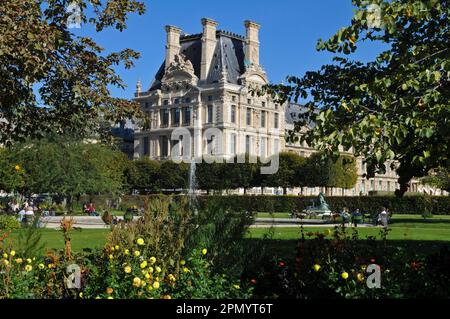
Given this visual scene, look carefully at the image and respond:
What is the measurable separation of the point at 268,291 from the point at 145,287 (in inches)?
61.0

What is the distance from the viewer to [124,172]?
71062 mm

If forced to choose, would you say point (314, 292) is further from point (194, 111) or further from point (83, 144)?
point (194, 111)

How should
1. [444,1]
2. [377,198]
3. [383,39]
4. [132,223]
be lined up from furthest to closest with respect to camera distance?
1. [377,198]
2. [383,39]
3. [444,1]
4. [132,223]

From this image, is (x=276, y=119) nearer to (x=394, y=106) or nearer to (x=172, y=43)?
(x=172, y=43)

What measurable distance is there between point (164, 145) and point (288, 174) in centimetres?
2407

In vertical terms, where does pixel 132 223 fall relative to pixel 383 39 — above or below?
below

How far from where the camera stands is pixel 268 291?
6.93 metres

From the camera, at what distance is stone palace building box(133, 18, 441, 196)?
272 feet

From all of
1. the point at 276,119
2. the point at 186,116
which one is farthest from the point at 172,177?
the point at 276,119

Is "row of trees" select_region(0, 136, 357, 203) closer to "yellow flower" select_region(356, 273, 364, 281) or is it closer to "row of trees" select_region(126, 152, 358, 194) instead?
"row of trees" select_region(126, 152, 358, 194)

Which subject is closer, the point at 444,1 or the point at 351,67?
the point at 444,1

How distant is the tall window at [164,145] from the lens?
87.6 meters

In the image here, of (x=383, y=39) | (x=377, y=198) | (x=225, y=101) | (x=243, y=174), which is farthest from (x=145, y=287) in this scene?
(x=225, y=101)

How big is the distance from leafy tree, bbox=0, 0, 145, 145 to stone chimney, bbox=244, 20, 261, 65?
73.2 meters
